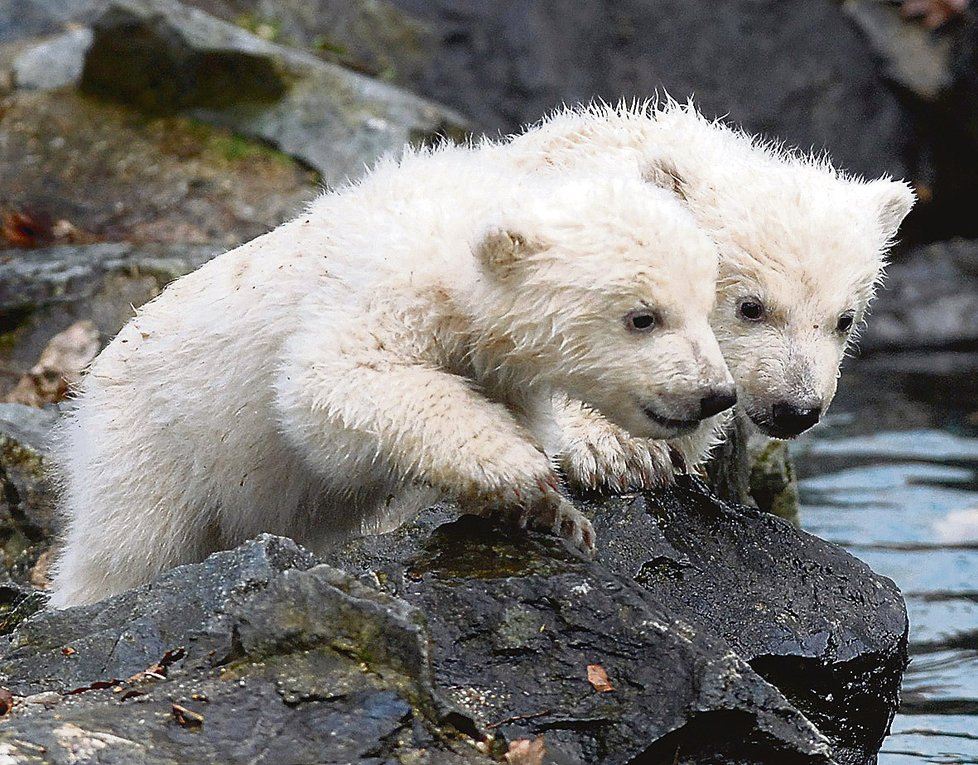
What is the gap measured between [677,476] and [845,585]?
0.80 meters

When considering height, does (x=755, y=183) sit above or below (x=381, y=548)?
above

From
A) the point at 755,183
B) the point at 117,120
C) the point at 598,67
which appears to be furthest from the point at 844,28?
the point at 755,183

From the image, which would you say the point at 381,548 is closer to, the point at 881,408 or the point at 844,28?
the point at 881,408

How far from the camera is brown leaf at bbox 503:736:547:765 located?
3.64m

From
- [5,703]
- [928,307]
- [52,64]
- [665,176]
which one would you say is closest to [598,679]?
[5,703]

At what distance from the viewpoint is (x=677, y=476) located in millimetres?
5656

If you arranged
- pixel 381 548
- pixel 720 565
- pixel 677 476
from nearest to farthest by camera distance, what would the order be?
pixel 381 548 → pixel 720 565 → pixel 677 476

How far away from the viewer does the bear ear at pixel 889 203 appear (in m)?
5.88

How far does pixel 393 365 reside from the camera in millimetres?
4352

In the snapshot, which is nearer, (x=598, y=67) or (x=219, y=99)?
(x=219, y=99)

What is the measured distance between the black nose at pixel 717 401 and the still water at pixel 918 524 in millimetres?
2190

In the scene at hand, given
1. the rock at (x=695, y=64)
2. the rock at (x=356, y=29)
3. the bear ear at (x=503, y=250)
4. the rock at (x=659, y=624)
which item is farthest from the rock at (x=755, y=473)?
the rock at (x=695, y=64)

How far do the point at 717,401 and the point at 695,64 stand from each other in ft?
45.4

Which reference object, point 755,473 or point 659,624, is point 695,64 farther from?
point 659,624
